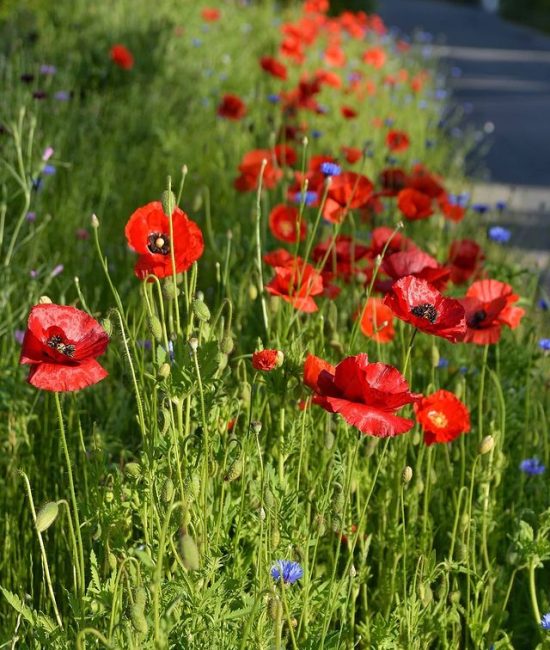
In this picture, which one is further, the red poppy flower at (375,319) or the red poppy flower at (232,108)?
the red poppy flower at (232,108)

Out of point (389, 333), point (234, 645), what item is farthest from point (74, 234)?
point (234, 645)

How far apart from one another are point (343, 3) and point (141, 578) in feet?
41.9

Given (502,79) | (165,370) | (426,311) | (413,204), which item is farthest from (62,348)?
(502,79)

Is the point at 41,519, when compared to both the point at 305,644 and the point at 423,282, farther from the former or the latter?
the point at 423,282

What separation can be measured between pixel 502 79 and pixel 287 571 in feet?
32.5

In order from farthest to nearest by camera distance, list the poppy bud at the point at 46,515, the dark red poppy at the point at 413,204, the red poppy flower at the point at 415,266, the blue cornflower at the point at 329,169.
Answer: the dark red poppy at the point at 413,204 → the blue cornflower at the point at 329,169 → the red poppy flower at the point at 415,266 → the poppy bud at the point at 46,515

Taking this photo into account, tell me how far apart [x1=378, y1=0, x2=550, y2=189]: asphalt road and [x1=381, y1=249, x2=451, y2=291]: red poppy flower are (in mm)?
4491

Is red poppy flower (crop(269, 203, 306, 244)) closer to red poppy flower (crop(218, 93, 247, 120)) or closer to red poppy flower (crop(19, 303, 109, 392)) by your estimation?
red poppy flower (crop(19, 303, 109, 392))

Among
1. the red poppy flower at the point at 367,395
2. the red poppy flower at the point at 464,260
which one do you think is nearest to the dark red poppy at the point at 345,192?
the red poppy flower at the point at 464,260

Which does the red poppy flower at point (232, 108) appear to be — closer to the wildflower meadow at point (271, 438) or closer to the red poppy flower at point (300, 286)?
the wildflower meadow at point (271, 438)

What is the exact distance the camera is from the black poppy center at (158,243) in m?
1.70

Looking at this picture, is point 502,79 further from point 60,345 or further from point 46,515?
point 46,515

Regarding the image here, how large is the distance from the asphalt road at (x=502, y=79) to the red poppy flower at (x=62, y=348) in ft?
16.7

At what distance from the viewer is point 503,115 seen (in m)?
8.51
